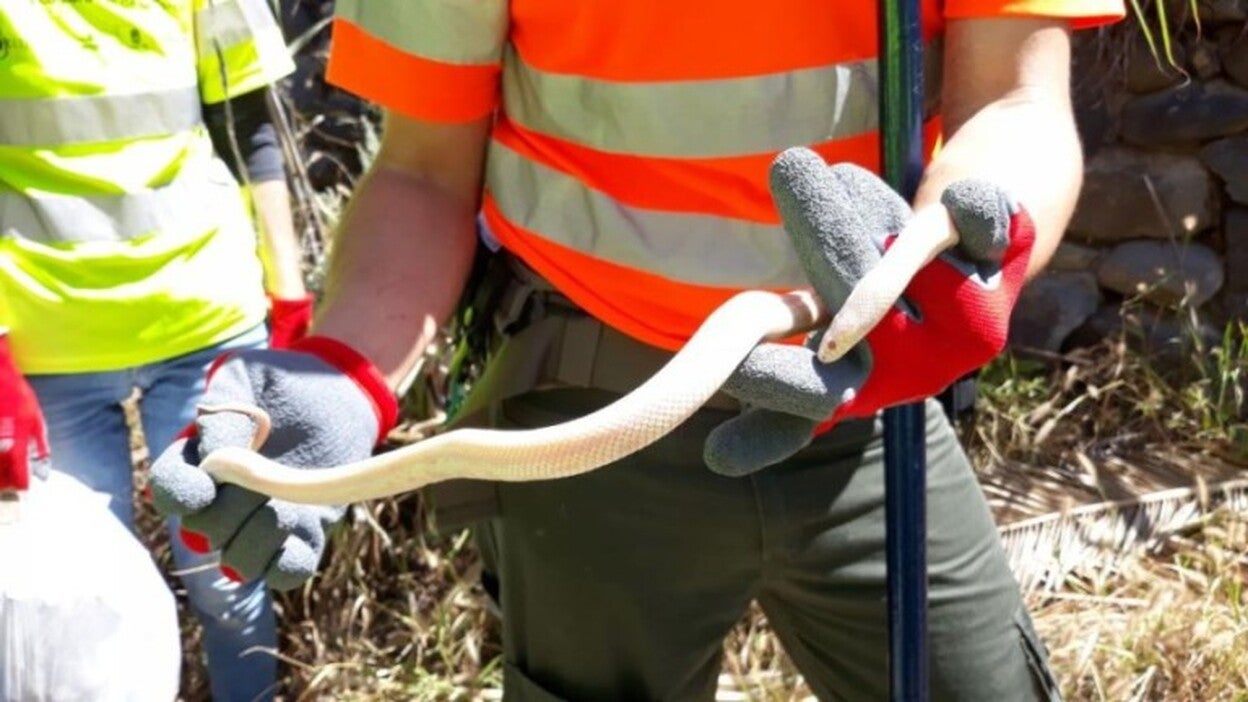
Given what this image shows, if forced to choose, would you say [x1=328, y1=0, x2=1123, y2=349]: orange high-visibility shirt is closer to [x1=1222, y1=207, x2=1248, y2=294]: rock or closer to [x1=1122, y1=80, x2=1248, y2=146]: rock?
[x1=1122, y1=80, x2=1248, y2=146]: rock

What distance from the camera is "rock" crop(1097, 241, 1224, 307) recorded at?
11.4 ft

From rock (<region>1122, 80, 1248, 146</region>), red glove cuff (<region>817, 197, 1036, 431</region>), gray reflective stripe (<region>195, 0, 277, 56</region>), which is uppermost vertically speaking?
red glove cuff (<region>817, 197, 1036, 431</region>)

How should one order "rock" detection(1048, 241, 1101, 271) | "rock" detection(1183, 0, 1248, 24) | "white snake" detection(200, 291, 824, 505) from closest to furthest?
1. "white snake" detection(200, 291, 824, 505)
2. "rock" detection(1183, 0, 1248, 24)
3. "rock" detection(1048, 241, 1101, 271)

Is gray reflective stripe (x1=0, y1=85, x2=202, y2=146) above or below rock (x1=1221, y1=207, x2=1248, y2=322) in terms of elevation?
above

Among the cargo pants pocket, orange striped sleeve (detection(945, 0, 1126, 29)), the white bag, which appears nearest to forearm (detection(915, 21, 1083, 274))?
orange striped sleeve (detection(945, 0, 1126, 29))

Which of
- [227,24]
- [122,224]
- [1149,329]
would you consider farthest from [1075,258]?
[122,224]

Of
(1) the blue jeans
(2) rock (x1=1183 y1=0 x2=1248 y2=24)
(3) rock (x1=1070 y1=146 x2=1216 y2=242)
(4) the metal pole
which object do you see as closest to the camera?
(4) the metal pole

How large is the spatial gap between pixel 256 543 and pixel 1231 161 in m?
2.68

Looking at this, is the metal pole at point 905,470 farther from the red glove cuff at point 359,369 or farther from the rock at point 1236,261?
the rock at point 1236,261

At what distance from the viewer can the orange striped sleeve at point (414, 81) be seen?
1.48m

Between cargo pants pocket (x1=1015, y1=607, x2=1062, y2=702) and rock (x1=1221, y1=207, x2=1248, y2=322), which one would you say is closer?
cargo pants pocket (x1=1015, y1=607, x2=1062, y2=702)

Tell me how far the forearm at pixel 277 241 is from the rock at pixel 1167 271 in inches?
71.3

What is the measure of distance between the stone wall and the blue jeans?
1776mm

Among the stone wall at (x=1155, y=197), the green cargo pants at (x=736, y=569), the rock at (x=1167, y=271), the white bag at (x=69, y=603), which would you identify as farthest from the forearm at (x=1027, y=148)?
the rock at (x=1167, y=271)
